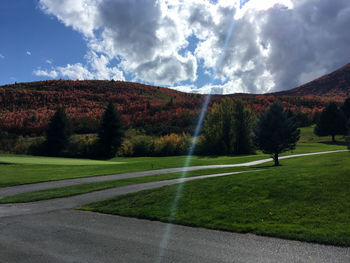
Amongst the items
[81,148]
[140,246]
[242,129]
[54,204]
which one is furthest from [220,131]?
[140,246]

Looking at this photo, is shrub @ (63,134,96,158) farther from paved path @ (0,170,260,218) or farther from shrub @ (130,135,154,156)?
paved path @ (0,170,260,218)

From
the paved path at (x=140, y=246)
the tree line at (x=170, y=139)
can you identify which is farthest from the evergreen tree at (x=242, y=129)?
the paved path at (x=140, y=246)

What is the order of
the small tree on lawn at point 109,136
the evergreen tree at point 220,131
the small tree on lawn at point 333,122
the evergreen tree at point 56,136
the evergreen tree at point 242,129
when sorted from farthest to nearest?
1. the small tree on lawn at point 333,122
2. the evergreen tree at point 56,136
3. the small tree on lawn at point 109,136
4. the evergreen tree at point 242,129
5. the evergreen tree at point 220,131

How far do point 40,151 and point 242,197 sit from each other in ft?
169

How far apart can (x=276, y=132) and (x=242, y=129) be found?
25.1 meters

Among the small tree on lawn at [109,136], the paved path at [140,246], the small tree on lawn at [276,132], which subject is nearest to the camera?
the paved path at [140,246]

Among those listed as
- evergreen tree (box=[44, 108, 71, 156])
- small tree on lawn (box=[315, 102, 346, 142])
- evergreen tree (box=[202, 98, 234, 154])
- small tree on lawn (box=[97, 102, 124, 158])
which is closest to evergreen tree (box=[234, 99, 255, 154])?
evergreen tree (box=[202, 98, 234, 154])

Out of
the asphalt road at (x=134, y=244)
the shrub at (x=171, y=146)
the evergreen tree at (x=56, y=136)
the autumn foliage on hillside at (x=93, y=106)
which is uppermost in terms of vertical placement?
the autumn foliage on hillside at (x=93, y=106)

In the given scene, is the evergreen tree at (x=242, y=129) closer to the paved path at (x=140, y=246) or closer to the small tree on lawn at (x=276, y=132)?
the small tree on lawn at (x=276, y=132)

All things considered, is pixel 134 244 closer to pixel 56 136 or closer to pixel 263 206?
Result: pixel 263 206

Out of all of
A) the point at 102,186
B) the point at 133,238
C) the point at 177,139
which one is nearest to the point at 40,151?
the point at 177,139

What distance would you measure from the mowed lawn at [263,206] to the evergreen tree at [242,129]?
129 ft

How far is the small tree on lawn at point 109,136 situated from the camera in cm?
5041

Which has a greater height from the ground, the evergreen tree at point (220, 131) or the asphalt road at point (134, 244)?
the evergreen tree at point (220, 131)
